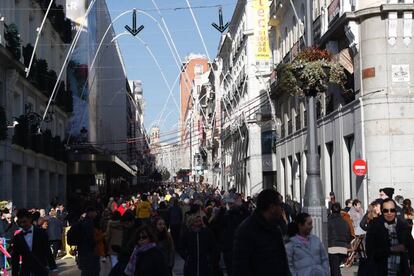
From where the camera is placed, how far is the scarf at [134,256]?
7.57 metres

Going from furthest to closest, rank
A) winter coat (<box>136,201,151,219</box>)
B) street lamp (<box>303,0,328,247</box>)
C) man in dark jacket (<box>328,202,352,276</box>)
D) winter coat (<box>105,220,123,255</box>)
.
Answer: winter coat (<box>136,201,151,219</box>), man in dark jacket (<box>328,202,352,276</box>), street lamp (<box>303,0,328,247</box>), winter coat (<box>105,220,123,255</box>)

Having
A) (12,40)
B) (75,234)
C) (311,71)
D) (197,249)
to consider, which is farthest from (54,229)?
(197,249)

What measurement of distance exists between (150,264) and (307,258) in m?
1.76

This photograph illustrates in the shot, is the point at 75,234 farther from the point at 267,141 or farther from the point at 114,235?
the point at 267,141

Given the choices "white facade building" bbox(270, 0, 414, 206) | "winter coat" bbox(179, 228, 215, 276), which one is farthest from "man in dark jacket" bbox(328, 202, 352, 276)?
"white facade building" bbox(270, 0, 414, 206)

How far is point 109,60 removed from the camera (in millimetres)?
66688

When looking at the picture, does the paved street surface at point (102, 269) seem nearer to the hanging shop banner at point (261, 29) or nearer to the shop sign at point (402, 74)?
the shop sign at point (402, 74)

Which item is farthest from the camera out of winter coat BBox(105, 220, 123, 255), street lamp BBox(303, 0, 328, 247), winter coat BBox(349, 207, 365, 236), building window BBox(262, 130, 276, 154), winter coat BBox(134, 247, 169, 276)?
building window BBox(262, 130, 276, 154)

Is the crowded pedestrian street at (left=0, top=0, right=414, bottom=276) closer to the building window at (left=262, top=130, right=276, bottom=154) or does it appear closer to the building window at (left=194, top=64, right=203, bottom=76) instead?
the building window at (left=262, top=130, right=276, bottom=154)

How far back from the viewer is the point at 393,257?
890 cm

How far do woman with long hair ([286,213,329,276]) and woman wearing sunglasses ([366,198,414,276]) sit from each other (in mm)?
1291

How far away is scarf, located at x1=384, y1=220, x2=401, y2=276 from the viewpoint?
8.87 m

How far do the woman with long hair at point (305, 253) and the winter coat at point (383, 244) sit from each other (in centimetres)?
128

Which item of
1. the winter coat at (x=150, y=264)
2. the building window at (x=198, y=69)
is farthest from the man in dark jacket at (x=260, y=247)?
the building window at (x=198, y=69)
